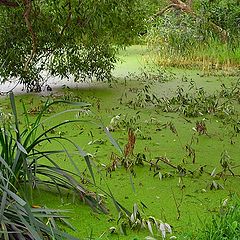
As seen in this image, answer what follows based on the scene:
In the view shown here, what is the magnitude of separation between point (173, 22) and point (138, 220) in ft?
21.9

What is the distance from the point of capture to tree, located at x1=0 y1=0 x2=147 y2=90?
4.70 metres

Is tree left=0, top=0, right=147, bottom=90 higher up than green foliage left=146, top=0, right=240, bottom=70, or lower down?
higher up

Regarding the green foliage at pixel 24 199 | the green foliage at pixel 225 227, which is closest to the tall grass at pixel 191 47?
the green foliage at pixel 24 199

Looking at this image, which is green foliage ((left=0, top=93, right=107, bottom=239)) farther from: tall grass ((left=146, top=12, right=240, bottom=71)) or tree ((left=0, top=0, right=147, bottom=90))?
tall grass ((left=146, top=12, right=240, bottom=71))

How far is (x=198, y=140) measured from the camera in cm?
359

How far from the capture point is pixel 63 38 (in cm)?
539

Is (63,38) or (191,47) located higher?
(63,38)

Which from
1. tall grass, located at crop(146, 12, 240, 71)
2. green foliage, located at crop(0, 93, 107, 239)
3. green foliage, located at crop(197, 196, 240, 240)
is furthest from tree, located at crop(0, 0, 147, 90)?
green foliage, located at crop(197, 196, 240, 240)

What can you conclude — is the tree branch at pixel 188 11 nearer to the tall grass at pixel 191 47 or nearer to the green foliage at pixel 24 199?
the tall grass at pixel 191 47

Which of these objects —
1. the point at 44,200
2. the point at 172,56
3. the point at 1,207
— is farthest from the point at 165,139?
the point at 172,56

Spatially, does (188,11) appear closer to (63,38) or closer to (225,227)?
(63,38)

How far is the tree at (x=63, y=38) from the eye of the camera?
4703mm

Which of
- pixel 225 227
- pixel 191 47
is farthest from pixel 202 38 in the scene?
pixel 225 227

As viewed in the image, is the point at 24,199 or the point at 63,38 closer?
the point at 24,199
